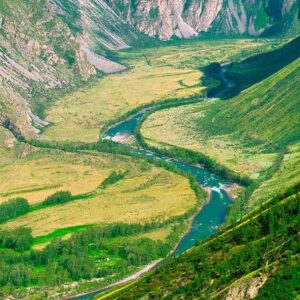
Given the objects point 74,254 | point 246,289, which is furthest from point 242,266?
point 74,254

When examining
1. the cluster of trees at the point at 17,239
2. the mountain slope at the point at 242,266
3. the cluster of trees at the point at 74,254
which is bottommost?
the cluster of trees at the point at 74,254

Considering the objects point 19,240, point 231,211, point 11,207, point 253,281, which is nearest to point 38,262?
point 19,240

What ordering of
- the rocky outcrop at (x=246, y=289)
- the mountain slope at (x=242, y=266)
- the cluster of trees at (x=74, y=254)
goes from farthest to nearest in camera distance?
the cluster of trees at (x=74, y=254), the mountain slope at (x=242, y=266), the rocky outcrop at (x=246, y=289)

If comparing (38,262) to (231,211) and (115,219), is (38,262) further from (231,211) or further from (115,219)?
(231,211)

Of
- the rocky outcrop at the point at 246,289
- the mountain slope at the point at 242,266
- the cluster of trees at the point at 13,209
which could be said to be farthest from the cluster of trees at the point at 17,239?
the rocky outcrop at the point at 246,289

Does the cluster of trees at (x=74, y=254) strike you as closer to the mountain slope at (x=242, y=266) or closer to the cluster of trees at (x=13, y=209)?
the cluster of trees at (x=13, y=209)

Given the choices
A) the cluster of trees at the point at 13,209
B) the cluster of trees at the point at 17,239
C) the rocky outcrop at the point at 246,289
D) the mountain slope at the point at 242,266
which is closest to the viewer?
the rocky outcrop at the point at 246,289

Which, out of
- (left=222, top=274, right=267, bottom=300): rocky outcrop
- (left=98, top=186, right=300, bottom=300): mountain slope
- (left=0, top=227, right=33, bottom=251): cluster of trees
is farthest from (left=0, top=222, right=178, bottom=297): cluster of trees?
(left=222, top=274, right=267, bottom=300): rocky outcrop
